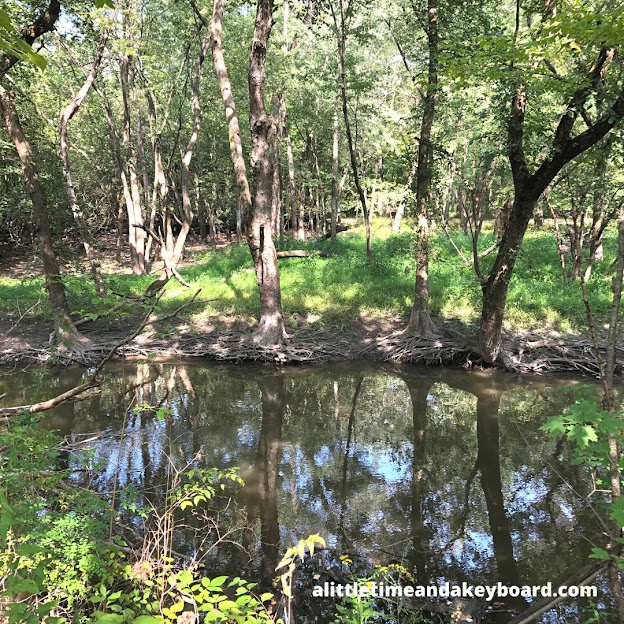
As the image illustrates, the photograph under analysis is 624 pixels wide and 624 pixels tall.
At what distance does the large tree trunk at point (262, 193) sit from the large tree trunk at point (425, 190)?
3430 millimetres

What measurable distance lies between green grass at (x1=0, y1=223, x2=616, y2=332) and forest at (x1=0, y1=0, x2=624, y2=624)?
81mm

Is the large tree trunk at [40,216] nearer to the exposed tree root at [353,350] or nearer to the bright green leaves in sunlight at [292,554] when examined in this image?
the exposed tree root at [353,350]

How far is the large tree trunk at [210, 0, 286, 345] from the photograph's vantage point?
10.0m

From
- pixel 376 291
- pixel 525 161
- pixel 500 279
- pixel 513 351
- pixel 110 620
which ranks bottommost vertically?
pixel 513 351

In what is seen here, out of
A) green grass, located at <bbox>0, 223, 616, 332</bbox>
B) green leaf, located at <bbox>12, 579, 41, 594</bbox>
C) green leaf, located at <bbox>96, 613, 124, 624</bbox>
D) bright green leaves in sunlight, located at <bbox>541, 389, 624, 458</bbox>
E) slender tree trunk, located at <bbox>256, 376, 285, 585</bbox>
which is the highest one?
bright green leaves in sunlight, located at <bbox>541, 389, 624, 458</bbox>

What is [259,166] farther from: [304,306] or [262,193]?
[304,306]

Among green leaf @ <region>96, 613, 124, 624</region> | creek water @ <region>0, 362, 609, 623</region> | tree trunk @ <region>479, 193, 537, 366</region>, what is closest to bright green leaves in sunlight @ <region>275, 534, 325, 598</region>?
green leaf @ <region>96, 613, 124, 624</region>

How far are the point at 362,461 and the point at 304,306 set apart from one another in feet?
23.1

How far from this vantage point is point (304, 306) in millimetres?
13422

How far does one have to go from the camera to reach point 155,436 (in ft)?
24.7

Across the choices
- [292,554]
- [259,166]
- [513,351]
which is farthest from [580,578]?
[259,166]

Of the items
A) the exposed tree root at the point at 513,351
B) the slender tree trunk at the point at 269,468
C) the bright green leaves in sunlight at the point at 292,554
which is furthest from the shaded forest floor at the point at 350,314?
the bright green leaves in sunlight at the point at 292,554

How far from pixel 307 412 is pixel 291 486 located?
2.92m

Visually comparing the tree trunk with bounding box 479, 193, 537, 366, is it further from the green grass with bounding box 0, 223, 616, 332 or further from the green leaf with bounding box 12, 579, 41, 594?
the green leaf with bounding box 12, 579, 41, 594
